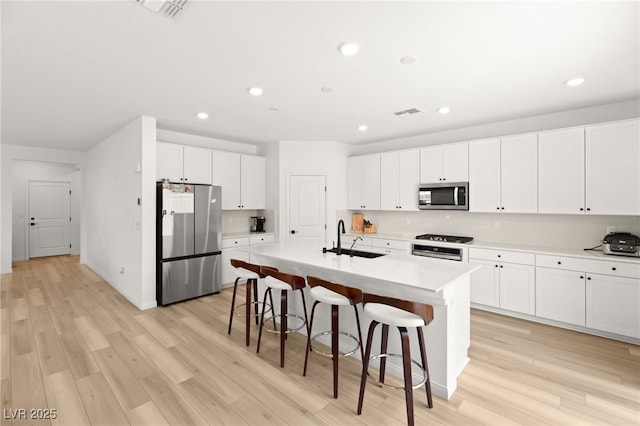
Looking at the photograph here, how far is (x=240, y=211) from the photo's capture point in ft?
18.9

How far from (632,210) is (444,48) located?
2.85 metres

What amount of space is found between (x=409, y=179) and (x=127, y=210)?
14.4 feet

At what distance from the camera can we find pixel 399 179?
4.99 metres

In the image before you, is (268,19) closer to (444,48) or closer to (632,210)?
(444,48)

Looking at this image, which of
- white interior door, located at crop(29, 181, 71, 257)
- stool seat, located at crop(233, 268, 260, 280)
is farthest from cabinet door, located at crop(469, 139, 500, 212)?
white interior door, located at crop(29, 181, 71, 257)

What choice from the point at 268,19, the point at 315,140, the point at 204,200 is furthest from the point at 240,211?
the point at 268,19

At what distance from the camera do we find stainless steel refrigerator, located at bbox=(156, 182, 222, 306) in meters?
4.11

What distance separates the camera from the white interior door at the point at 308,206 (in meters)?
5.45

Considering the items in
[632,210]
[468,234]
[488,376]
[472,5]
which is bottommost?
[488,376]

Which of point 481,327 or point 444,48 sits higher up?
point 444,48

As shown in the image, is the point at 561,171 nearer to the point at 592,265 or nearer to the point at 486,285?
the point at 592,265

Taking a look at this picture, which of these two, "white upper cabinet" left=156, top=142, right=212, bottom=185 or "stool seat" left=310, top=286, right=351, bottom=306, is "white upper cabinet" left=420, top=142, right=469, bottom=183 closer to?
"stool seat" left=310, top=286, right=351, bottom=306

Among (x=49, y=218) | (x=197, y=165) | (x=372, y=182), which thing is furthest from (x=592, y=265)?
(x=49, y=218)

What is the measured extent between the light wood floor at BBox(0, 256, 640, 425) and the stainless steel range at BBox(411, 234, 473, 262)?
0.84m
